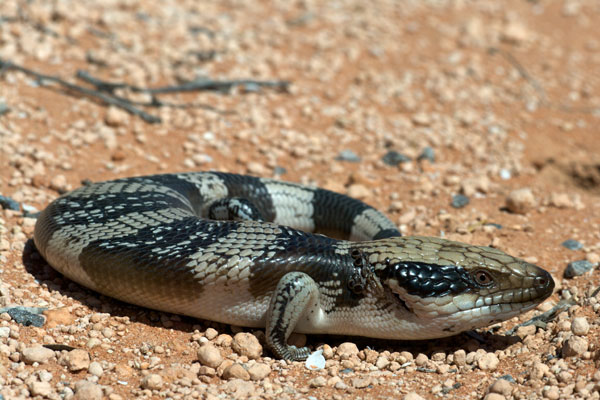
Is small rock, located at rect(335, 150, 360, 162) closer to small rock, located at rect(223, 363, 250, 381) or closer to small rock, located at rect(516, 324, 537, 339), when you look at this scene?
small rock, located at rect(516, 324, 537, 339)

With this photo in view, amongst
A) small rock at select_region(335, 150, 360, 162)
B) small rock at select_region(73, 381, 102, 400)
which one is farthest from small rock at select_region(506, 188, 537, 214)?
small rock at select_region(73, 381, 102, 400)

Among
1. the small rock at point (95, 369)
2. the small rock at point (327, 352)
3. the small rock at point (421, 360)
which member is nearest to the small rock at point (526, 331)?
the small rock at point (421, 360)

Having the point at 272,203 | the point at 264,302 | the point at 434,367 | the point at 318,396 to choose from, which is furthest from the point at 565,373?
the point at 272,203

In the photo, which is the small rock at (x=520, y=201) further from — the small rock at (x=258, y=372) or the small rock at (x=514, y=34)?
the small rock at (x=514, y=34)

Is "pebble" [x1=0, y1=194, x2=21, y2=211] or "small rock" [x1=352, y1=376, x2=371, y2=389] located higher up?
"pebble" [x1=0, y1=194, x2=21, y2=211]

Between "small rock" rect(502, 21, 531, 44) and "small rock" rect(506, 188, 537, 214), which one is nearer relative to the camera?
"small rock" rect(506, 188, 537, 214)
